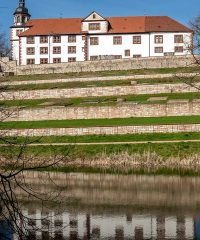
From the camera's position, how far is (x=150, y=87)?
52.0 meters

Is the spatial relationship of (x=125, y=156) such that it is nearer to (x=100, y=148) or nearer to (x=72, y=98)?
(x=100, y=148)

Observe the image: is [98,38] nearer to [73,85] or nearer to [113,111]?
[73,85]

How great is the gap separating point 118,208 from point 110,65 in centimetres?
4459

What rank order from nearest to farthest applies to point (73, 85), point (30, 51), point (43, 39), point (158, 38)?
point (73, 85) < point (158, 38) < point (43, 39) < point (30, 51)

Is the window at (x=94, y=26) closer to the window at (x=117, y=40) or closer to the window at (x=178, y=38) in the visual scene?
the window at (x=117, y=40)

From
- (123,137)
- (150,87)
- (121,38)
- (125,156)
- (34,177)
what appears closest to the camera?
(34,177)

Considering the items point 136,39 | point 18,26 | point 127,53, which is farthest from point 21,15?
point 136,39

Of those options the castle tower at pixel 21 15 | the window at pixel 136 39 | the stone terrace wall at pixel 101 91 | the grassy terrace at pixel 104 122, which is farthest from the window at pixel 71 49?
the grassy terrace at pixel 104 122

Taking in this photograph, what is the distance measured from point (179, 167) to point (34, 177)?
339 inches

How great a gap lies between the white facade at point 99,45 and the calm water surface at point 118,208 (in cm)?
4625

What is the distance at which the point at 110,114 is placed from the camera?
143ft

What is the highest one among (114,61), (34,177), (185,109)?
(114,61)

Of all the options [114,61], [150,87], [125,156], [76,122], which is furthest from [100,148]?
[114,61]

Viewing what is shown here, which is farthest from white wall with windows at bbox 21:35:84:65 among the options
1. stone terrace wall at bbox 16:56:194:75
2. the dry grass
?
the dry grass
